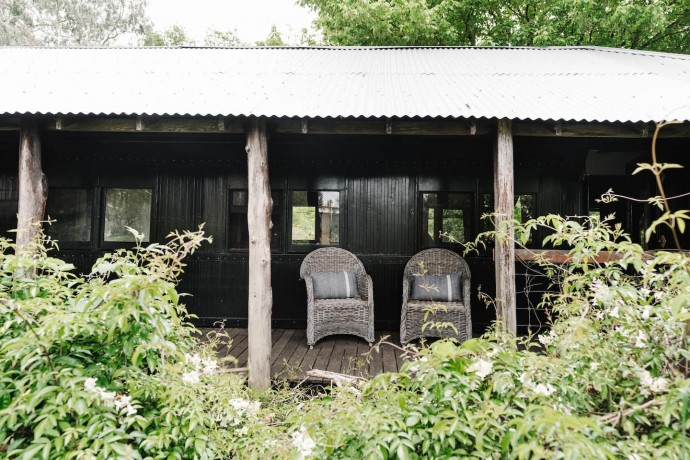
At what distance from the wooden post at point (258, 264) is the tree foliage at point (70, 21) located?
69.2 feet

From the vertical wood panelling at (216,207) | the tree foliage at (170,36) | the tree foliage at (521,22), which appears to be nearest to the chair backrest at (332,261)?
the vertical wood panelling at (216,207)

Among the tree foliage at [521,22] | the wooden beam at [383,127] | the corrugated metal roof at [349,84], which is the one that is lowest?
the wooden beam at [383,127]

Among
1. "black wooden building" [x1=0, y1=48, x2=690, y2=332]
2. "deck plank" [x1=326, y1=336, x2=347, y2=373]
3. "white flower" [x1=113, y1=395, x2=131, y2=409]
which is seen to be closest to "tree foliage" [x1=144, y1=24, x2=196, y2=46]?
"black wooden building" [x1=0, y1=48, x2=690, y2=332]

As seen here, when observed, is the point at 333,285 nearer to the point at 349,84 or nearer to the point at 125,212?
the point at 349,84

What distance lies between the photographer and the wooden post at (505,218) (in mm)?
3422

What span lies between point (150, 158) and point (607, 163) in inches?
253

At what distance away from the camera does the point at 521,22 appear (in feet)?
37.0

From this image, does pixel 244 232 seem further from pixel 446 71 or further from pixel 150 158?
pixel 446 71

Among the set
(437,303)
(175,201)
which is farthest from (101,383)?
(175,201)

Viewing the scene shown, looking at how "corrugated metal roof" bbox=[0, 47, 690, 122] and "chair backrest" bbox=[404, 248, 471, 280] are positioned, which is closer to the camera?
"corrugated metal roof" bbox=[0, 47, 690, 122]

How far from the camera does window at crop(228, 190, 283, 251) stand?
5.52 m

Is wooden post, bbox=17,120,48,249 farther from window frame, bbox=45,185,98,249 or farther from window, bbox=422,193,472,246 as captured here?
window, bbox=422,193,472,246

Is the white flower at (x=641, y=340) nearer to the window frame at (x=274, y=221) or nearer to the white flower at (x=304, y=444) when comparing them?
the white flower at (x=304, y=444)

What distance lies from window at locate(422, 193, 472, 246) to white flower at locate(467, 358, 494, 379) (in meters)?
4.01
